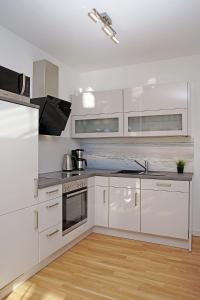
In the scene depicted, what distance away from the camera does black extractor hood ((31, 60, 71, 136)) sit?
266 centimetres

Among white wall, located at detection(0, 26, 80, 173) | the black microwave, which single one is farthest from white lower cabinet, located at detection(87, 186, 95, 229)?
the black microwave

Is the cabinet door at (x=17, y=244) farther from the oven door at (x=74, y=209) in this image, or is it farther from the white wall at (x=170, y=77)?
the white wall at (x=170, y=77)

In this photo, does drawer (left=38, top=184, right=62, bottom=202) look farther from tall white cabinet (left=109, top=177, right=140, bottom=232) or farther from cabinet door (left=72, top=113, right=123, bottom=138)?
cabinet door (left=72, top=113, right=123, bottom=138)

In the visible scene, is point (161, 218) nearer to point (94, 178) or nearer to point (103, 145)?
point (94, 178)

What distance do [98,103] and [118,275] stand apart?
2.25 meters

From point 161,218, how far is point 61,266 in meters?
1.29

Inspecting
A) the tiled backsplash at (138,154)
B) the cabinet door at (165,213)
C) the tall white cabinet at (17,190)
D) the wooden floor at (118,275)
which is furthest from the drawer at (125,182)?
the tall white cabinet at (17,190)

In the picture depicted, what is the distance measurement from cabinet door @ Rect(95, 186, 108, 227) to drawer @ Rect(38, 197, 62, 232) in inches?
31.5

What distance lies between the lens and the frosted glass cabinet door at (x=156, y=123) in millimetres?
2885

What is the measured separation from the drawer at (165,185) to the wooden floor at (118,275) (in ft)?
2.34

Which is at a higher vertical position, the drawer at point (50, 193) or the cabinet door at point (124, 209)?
the drawer at point (50, 193)

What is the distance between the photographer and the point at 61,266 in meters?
2.29

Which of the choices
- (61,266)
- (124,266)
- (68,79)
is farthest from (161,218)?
(68,79)

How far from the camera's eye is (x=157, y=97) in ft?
9.84
